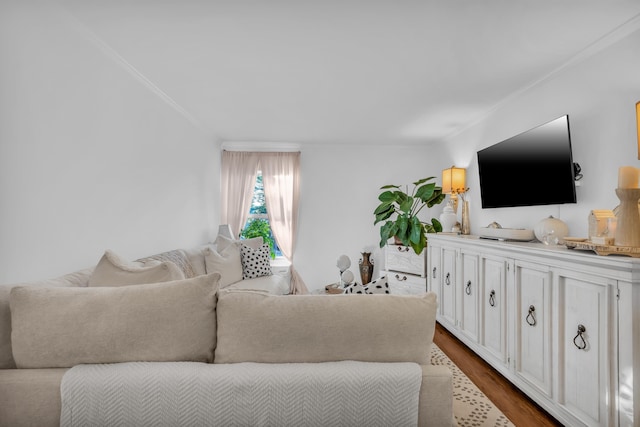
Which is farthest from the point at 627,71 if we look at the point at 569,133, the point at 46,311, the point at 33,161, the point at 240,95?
the point at 33,161

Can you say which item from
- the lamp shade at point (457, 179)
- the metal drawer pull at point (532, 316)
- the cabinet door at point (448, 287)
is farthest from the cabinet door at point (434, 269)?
the metal drawer pull at point (532, 316)

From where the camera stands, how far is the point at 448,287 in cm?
355

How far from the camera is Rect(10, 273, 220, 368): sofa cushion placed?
1.05 meters

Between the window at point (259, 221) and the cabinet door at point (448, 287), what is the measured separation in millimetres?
2675

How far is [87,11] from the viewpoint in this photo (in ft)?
6.40

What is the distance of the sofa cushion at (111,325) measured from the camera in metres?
1.05

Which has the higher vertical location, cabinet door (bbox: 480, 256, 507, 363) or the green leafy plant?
the green leafy plant

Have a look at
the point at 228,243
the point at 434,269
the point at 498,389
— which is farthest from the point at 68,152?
the point at 434,269

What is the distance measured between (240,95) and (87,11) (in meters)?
1.48

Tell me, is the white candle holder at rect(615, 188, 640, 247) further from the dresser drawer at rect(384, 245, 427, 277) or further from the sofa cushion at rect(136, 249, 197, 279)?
the sofa cushion at rect(136, 249, 197, 279)

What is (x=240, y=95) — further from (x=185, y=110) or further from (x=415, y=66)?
(x=415, y=66)

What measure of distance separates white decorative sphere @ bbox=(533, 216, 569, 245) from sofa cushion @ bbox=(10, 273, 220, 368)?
241 centimetres

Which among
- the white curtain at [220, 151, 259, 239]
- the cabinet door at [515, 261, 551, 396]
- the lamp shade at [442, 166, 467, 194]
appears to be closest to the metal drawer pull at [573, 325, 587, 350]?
the cabinet door at [515, 261, 551, 396]

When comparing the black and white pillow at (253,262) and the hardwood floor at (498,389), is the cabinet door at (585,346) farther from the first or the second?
the black and white pillow at (253,262)
